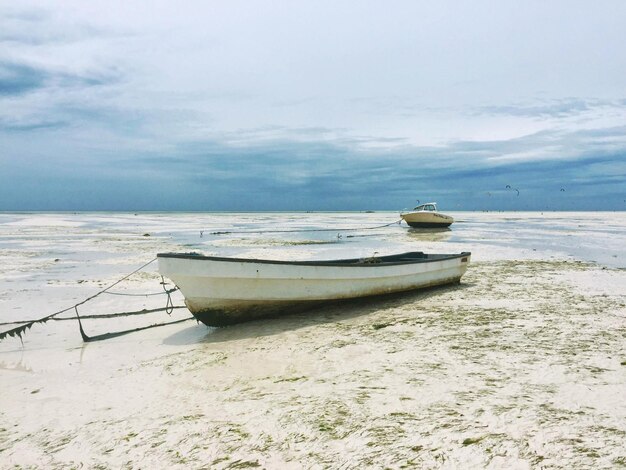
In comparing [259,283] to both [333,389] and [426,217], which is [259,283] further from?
[426,217]

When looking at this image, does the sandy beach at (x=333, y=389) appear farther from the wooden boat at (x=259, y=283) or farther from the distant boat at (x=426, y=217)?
the distant boat at (x=426, y=217)

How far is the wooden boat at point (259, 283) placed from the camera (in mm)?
8734

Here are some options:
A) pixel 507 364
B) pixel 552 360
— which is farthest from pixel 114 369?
pixel 552 360

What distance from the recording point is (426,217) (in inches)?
1764

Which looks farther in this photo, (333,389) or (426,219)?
(426,219)

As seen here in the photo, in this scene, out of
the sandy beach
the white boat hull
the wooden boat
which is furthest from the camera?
the white boat hull

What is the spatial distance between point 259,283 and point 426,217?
124 ft

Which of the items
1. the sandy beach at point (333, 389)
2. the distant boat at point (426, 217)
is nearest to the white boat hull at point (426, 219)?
the distant boat at point (426, 217)

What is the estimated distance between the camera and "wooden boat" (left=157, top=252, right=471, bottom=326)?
8.73m

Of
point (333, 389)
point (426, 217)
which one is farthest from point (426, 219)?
point (333, 389)

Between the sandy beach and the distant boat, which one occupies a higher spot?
the distant boat

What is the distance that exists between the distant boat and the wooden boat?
33910 mm

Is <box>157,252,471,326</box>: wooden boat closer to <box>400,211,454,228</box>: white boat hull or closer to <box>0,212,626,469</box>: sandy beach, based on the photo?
<box>0,212,626,469</box>: sandy beach

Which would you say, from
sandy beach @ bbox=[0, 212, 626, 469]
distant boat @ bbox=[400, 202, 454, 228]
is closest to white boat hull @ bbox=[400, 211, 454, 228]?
distant boat @ bbox=[400, 202, 454, 228]
